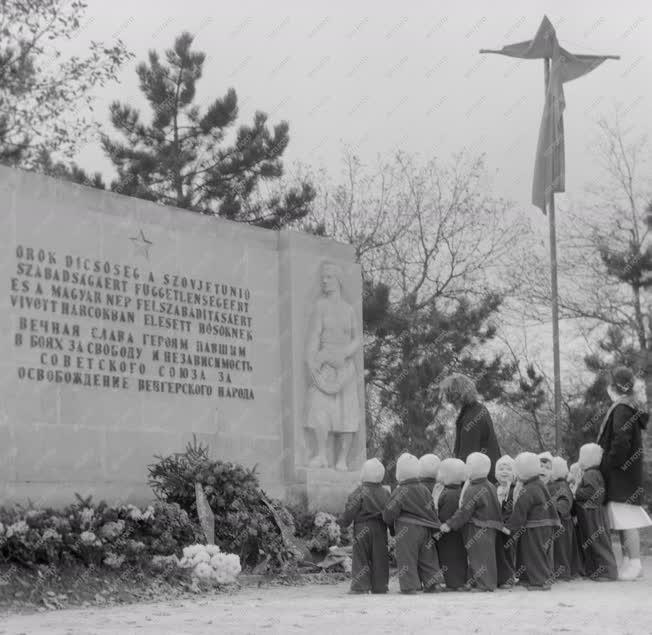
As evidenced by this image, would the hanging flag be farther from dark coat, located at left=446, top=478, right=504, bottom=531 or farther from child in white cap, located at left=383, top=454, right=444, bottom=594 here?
child in white cap, located at left=383, top=454, right=444, bottom=594

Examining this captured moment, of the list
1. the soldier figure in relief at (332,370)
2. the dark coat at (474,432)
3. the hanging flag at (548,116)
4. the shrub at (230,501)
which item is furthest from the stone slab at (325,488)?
the hanging flag at (548,116)

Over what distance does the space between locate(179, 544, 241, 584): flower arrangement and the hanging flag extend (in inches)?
547

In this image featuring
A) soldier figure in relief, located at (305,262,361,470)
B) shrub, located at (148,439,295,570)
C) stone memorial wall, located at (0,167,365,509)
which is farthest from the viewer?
soldier figure in relief, located at (305,262,361,470)

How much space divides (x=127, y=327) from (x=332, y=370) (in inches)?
109

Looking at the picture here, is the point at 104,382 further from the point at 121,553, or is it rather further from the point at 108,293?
the point at 121,553

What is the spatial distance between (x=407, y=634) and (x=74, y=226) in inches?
255

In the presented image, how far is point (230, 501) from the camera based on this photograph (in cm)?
1188

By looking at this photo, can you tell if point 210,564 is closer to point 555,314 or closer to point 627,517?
point 627,517

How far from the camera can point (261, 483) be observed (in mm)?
13758

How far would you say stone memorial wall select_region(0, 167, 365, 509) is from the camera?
1191 centimetres

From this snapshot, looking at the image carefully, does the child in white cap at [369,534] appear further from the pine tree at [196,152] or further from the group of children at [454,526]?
the pine tree at [196,152]

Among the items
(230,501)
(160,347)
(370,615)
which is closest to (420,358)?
(160,347)

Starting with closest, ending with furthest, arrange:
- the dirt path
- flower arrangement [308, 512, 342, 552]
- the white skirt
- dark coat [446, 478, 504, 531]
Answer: the dirt path → dark coat [446, 478, 504, 531] → the white skirt → flower arrangement [308, 512, 342, 552]

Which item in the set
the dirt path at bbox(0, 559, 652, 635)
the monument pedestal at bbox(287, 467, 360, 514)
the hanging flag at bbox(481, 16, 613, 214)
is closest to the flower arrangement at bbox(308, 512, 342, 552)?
the monument pedestal at bbox(287, 467, 360, 514)
